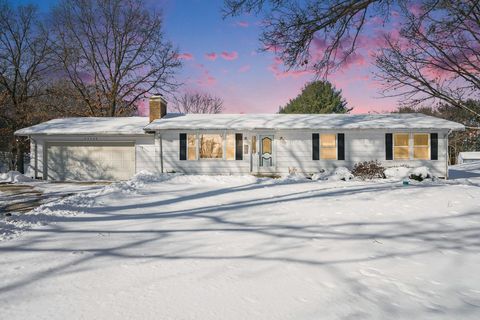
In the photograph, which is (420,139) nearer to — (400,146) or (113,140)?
(400,146)

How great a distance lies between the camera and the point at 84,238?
4.73 metres

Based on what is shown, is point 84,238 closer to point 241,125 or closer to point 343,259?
point 343,259

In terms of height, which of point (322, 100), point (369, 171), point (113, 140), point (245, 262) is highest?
point (322, 100)

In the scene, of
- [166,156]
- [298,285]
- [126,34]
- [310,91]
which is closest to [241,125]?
[166,156]

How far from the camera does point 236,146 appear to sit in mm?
16969

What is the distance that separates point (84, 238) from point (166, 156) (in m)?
12.5

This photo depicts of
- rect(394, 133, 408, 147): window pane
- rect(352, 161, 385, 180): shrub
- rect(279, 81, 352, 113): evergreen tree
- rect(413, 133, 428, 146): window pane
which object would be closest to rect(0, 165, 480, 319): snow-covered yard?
rect(352, 161, 385, 180): shrub

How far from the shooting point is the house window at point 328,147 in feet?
55.0

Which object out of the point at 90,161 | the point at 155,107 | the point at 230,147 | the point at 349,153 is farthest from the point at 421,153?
the point at 90,161

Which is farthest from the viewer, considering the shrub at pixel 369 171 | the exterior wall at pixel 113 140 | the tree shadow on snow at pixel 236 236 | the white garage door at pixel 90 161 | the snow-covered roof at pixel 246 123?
the white garage door at pixel 90 161

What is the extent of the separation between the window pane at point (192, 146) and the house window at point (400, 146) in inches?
437

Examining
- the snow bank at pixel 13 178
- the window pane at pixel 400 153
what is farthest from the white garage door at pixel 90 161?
the window pane at pixel 400 153

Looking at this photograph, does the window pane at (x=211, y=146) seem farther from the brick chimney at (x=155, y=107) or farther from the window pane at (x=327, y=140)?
the window pane at (x=327, y=140)

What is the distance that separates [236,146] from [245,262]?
1329cm
